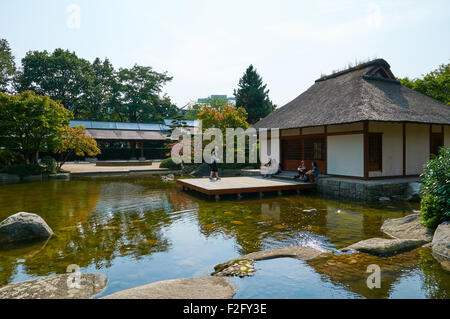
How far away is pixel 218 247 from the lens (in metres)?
6.36

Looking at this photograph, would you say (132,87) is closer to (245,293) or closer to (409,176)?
(409,176)

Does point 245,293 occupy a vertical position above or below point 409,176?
below

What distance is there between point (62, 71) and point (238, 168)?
33.3 meters

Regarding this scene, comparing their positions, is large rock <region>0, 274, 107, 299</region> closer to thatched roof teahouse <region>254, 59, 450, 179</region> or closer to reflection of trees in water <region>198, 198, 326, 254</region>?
reflection of trees in water <region>198, 198, 326, 254</region>

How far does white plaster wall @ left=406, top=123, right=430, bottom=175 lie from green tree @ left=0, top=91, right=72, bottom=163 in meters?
20.8

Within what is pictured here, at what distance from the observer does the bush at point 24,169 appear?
18766 mm

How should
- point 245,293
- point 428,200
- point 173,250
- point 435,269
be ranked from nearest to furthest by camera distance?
1. point 245,293
2. point 435,269
3. point 173,250
4. point 428,200

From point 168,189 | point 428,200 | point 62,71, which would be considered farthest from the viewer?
point 62,71

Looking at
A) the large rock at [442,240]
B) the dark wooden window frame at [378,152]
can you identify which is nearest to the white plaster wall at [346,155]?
the dark wooden window frame at [378,152]

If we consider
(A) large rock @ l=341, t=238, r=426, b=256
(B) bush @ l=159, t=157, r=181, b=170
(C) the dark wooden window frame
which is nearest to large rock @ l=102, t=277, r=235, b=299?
(A) large rock @ l=341, t=238, r=426, b=256

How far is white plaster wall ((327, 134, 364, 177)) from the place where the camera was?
1276 cm

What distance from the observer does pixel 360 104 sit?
12617 millimetres

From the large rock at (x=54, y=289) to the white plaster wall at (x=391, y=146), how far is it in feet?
40.1
